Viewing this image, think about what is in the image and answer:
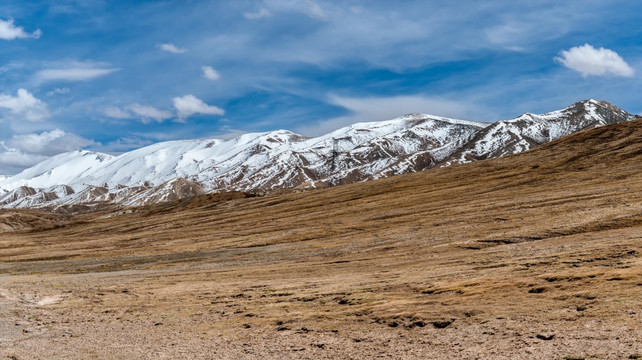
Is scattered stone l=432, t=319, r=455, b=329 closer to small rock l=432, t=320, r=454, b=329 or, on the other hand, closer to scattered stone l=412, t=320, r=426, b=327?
small rock l=432, t=320, r=454, b=329

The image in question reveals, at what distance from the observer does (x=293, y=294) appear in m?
24.7

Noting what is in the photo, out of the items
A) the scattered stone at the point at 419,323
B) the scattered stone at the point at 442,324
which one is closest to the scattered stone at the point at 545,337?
the scattered stone at the point at 442,324

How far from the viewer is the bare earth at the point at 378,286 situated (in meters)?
15.9

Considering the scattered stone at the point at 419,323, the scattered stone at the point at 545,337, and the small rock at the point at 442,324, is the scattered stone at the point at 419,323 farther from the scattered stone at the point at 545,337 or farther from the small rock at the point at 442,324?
the scattered stone at the point at 545,337

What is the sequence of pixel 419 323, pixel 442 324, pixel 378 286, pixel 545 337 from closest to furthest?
pixel 545 337 → pixel 442 324 → pixel 419 323 → pixel 378 286

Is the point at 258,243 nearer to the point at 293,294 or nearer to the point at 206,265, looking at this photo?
the point at 206,265

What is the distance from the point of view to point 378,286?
24.1m

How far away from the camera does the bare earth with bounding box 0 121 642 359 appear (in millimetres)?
15875

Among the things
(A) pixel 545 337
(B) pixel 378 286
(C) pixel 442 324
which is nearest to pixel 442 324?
(C) pixel 442 324

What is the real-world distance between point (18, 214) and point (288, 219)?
125 meters

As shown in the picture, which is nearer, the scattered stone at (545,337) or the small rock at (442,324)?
the scattered stone at (545,337)

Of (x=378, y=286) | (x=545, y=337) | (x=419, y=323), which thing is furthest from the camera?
(x=378, y=286)

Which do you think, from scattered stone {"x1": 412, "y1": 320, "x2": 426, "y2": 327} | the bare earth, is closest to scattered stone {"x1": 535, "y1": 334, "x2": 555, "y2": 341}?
the bare earth

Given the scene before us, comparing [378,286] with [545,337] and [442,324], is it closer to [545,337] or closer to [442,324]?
[442,324]
